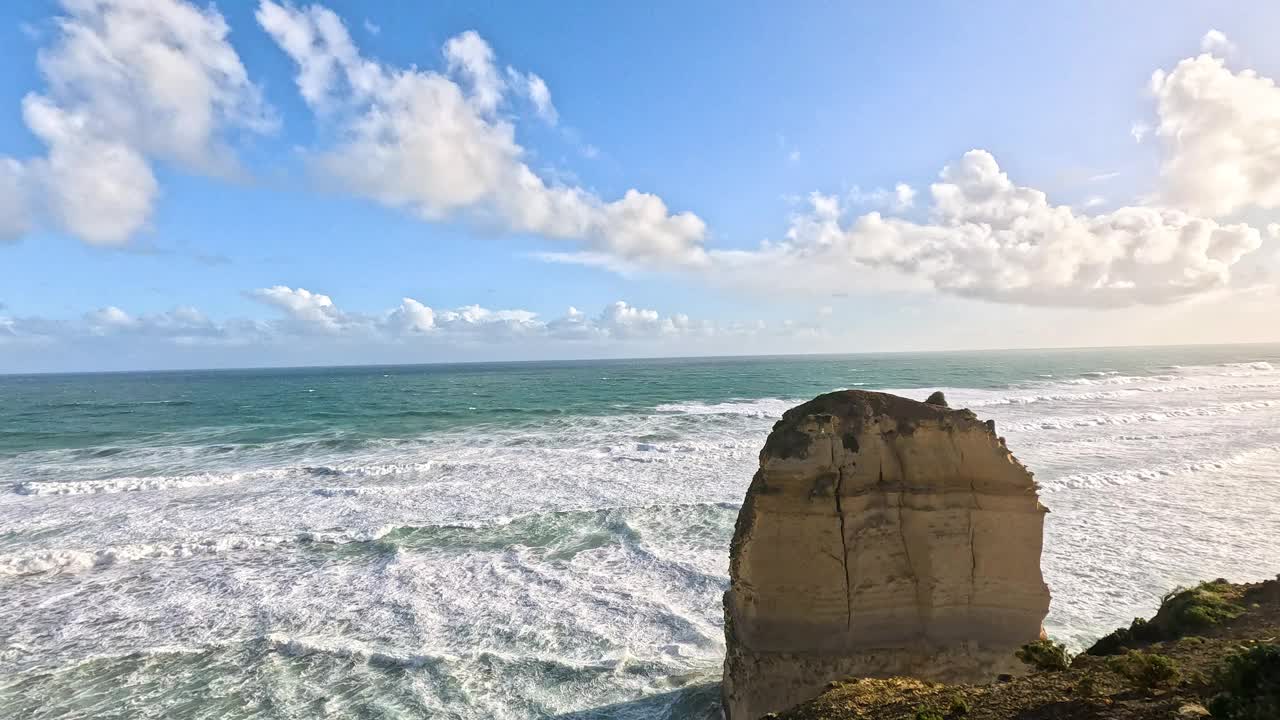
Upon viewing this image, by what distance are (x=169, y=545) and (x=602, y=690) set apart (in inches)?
532

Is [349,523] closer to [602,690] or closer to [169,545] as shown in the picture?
[169,545]

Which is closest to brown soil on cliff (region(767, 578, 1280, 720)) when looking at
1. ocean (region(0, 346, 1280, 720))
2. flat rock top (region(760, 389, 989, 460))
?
flat rock top (region(760, 389, 989, 460))

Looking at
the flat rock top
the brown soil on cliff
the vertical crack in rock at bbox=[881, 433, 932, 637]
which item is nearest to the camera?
the brown soil on cliff

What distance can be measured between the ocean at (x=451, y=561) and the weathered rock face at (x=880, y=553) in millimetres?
2304

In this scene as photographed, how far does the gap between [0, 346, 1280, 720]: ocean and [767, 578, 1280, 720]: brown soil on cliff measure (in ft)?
11.7

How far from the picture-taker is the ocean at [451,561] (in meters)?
9.77

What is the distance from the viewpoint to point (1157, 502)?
1823cm

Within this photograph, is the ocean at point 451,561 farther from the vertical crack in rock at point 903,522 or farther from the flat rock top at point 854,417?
the flat rock top at point 854,417

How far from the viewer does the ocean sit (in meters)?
9.77

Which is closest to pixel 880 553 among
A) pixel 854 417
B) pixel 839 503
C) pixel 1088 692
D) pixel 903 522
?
pixel 903 522

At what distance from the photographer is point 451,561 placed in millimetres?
14805

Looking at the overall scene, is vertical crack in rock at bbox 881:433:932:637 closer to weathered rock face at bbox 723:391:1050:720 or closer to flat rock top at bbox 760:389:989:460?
weathered rock face at bbox 723:391:1050:720

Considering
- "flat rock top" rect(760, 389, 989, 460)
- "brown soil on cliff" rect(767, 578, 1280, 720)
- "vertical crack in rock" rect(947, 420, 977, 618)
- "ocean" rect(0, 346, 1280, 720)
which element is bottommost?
"ocean" rect(0, 346, 1280, 720)

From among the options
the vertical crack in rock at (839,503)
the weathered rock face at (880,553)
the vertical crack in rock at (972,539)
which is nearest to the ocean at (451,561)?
the weathered rock face at (880,553)
